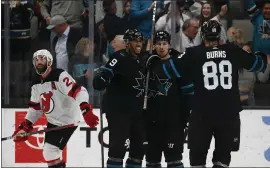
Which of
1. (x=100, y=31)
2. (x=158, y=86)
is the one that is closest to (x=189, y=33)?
(x=100, y=31)

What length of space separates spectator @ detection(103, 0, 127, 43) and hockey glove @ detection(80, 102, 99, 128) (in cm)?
182

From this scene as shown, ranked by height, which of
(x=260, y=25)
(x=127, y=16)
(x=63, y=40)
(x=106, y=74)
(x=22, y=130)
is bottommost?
(x=22, y=130)

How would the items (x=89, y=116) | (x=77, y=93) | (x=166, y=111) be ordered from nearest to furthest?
(x=89, y=116), (x=77, y=93), (x=166, y=111)

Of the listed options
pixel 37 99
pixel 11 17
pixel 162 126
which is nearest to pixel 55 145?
pixel 37 99

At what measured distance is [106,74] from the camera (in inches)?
295

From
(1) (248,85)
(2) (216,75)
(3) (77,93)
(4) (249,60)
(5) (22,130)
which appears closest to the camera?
(2) (216,75)

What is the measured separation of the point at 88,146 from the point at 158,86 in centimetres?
181

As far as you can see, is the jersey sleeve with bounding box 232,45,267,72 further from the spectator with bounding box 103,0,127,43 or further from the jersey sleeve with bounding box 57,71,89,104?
the spectator with bounding box 103,0,127,43

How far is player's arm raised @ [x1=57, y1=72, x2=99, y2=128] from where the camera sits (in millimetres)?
7441

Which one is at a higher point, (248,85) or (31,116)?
(248,85)

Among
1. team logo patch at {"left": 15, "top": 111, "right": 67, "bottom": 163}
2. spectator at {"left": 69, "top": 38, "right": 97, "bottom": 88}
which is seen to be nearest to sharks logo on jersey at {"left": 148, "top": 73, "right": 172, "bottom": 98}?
spectator at {"left": 69, "top": 38, "right": 97, "bottom": 88}

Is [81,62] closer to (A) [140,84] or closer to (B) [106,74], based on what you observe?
(A) [140,84]

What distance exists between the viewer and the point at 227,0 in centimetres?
926

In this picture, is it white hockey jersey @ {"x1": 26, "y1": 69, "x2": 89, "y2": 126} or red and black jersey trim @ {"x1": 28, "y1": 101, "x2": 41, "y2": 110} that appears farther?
red and black jersey trim @ {"x1": 28, "y1": 101, "x2": 41, "y2": 110}
